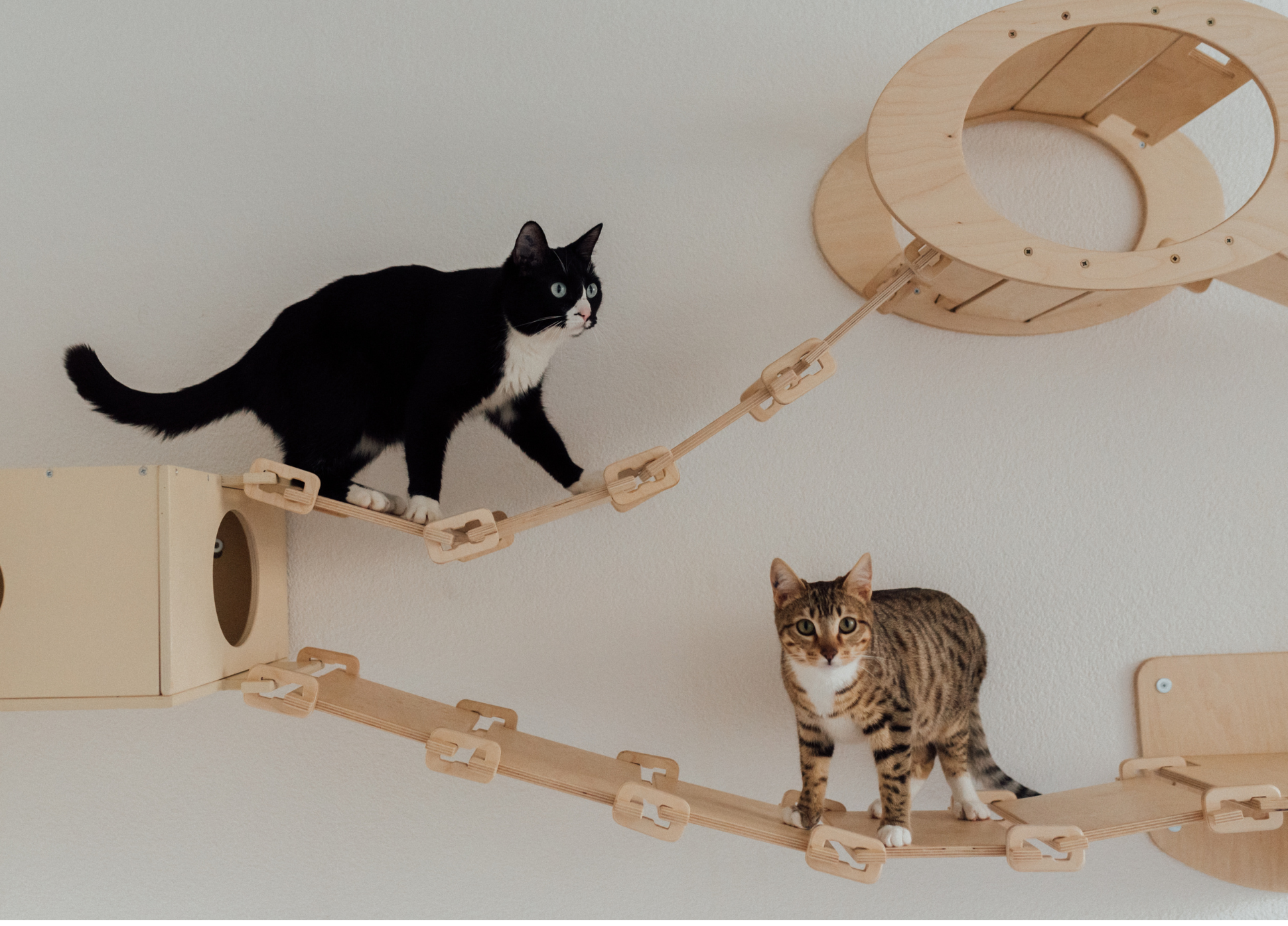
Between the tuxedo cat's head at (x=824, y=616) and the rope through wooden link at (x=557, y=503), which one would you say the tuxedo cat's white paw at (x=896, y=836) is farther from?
the rope through wooden link at (x=557, y=503)

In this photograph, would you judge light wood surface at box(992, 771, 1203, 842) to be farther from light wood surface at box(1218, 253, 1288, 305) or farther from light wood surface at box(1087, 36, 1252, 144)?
light wood surface at box(1087, 36, 1252, 144)

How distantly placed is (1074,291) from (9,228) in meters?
1.51

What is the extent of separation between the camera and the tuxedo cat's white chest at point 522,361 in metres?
1.02

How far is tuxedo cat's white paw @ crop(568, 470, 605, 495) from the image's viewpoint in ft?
3.63

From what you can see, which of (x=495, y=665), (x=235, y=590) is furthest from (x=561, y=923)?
(x=235, y=590)

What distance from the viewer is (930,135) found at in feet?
3.05

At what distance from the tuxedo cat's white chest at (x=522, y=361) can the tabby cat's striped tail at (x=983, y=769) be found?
0.76 meters

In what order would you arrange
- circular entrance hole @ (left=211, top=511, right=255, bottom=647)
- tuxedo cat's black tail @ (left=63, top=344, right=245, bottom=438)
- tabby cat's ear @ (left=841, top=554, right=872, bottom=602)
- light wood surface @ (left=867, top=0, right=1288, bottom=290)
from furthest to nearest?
circular entrance hole @ (left=211, top=511, right=255, bottom=647) → tuxedo cat's black tail @ (left=63, top=344, right=245, bottom=438) → tabby cat's ear @ (left=841, top=554, right=872, bottom=602) → light wood surface @ (left=867, top=0, right=1288, bottom=290)

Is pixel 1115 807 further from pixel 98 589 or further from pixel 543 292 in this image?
pixel 98 589

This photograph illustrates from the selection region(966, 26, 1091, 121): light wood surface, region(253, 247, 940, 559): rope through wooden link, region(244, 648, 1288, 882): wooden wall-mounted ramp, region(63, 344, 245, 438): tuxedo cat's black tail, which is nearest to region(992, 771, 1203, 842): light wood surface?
region(244, 648, 1288, 882): wooden wall-mounted ramp

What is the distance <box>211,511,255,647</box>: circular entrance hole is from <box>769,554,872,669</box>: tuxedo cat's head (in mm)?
759

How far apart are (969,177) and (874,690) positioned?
23.4 inches

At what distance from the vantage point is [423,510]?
1.01 metres

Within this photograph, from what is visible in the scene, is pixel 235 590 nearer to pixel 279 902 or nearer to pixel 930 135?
pixel 279 902
